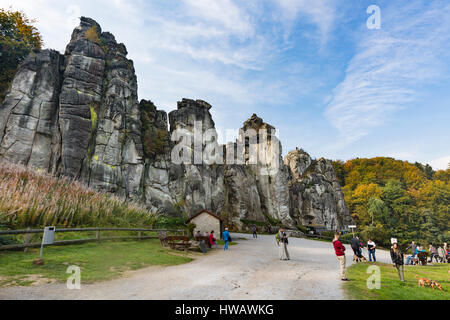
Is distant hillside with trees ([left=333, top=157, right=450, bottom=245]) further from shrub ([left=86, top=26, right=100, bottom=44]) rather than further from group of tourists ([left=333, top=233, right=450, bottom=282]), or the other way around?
shrub ([left=86, top=26, right=100, bottom=44])

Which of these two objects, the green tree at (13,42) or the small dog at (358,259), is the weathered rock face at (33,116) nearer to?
the green tree at (13,42)

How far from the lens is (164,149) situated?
38219 millimetres

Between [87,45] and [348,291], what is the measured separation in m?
40.3

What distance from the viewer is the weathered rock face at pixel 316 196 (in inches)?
2372

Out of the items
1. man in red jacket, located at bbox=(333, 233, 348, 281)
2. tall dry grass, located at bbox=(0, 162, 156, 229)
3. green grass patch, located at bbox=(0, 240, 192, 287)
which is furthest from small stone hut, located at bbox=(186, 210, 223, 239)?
man in red jacket, located at bbox=(333, 233, 348, 281)

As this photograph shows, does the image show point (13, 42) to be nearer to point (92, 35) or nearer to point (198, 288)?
point (92, 35)

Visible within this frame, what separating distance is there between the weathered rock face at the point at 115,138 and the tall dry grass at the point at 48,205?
1082 centimetres

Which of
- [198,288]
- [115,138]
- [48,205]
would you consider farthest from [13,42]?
[198,288]

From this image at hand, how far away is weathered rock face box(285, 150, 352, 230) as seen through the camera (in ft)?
198

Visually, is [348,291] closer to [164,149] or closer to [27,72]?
[164,149]

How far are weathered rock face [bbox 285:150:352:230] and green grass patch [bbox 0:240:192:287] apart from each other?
54.1m

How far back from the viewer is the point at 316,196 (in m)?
61.5
